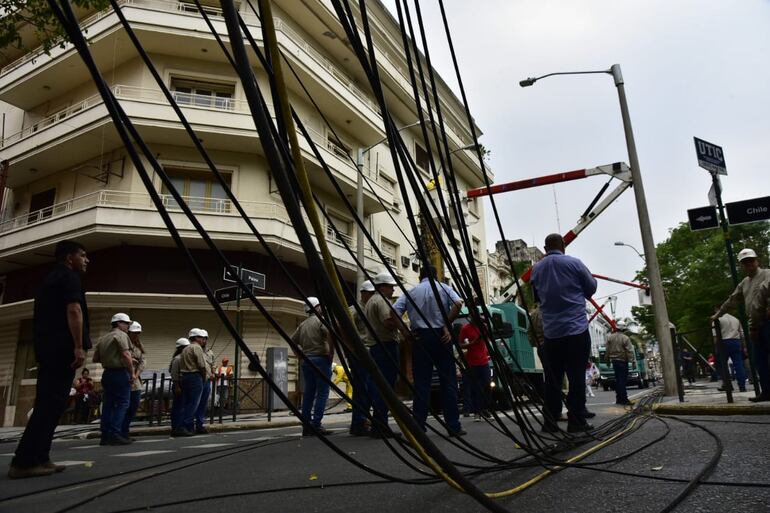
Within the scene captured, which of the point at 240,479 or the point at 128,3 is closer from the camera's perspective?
the point at 240,479

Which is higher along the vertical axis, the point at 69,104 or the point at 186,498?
the point at 69,104

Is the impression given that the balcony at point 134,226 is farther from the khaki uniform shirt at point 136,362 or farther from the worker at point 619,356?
the worker at point 619,356

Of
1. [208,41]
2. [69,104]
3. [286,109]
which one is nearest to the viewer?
[286,109]

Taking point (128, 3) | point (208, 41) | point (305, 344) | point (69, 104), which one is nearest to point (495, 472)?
point (305, 344)

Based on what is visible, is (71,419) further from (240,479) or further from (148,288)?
(240,479)

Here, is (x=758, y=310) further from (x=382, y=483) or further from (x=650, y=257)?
(x=382, y=483)

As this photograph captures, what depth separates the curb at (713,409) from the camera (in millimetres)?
5194

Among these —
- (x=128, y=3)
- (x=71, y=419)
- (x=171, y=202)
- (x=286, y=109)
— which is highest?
(x=128, y=3)

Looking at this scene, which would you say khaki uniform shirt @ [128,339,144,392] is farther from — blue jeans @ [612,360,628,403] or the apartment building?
blue jeans @ [612,360,628,403]

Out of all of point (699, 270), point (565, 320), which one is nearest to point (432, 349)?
point (565, 320)

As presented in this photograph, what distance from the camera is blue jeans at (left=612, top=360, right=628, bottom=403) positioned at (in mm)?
8805

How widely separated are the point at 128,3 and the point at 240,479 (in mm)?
18685

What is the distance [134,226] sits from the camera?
49.6ft

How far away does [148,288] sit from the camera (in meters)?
15.4
